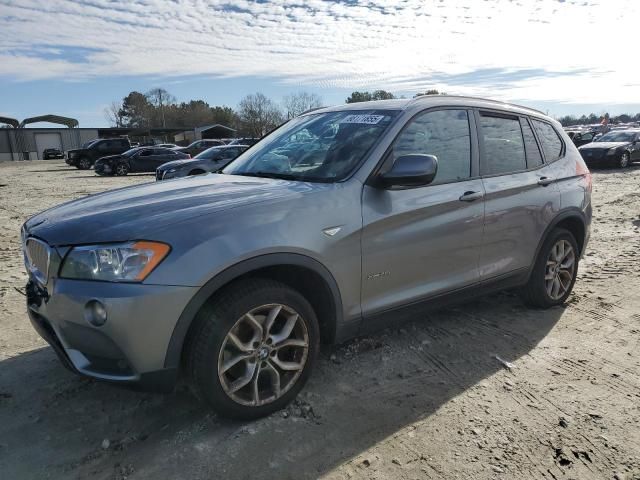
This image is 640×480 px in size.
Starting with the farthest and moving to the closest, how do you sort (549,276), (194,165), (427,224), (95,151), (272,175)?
1. (95,151)
2. (194,165)
3. (549,276)
4. (272,175)
5. (427,224)

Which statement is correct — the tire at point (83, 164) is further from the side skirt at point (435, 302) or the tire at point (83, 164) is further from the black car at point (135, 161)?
the side skirt at point (435, 302)

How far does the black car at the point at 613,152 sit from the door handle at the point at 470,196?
60.0ft

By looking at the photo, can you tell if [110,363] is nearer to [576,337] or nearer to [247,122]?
[576,337]

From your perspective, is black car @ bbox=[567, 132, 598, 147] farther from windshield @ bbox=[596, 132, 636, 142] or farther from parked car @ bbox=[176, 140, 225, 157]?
parked car @ bbox=[176, 140, 225, 157]

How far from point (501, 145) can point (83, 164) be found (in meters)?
31.1

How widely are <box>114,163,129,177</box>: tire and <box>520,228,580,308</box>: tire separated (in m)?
22.9

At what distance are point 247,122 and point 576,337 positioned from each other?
268ft

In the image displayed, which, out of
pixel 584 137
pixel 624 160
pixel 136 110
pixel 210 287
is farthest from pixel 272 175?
pixel 136 110

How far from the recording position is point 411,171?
296 centimetres

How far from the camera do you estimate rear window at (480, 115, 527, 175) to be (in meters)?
3.85

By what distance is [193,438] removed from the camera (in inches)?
105

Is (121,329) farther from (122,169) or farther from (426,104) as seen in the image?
(122,169)

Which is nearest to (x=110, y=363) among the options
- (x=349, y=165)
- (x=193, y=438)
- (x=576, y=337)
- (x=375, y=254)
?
(x=193, y=438)

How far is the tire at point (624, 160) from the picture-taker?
19500mm
